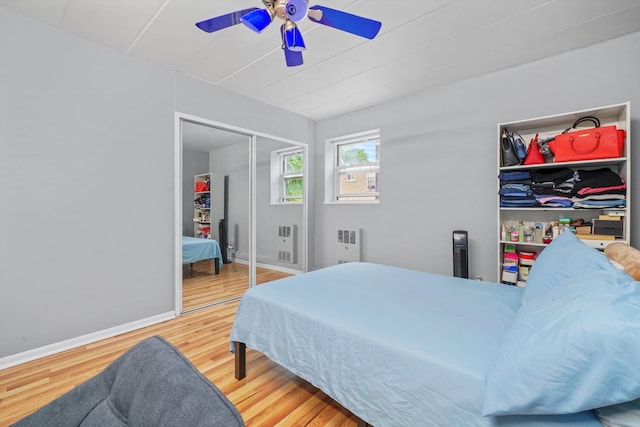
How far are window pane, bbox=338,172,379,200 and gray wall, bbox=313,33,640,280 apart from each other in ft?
0.78

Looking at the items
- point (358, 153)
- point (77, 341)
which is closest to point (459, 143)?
point (358, 153)

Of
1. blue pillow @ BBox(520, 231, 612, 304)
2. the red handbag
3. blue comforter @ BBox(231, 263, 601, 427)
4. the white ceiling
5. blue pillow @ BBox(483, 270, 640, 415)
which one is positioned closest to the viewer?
blue pillow @ BBox(483, 270, 640, 415)

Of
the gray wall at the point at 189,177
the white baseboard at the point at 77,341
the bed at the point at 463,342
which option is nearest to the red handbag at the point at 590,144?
the bed at the point at 463,342

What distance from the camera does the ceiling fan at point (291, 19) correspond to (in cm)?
153

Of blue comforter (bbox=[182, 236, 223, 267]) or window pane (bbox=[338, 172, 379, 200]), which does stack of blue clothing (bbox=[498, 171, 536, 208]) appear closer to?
window pane (bbox=[338, 172, 379, 200])

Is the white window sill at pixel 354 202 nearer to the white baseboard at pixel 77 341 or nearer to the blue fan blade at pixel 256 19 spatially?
the white baseboard at pixel 77 341

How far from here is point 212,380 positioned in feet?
6.32

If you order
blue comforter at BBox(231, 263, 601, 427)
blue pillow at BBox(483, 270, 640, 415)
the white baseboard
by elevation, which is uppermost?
blue pillow at BBox(483, 270, 640, 415)

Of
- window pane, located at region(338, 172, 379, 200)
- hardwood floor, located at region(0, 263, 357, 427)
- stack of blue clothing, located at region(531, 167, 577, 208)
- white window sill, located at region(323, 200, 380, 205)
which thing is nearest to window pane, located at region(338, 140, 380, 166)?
window pane, located at region(338, 172, 379, 200)

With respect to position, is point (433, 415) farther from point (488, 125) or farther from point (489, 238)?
point (488, 125)

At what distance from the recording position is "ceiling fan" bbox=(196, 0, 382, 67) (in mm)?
1530

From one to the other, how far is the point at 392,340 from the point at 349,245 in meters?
3.00

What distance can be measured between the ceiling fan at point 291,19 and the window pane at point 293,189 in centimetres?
288

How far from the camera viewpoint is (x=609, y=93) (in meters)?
2.47
